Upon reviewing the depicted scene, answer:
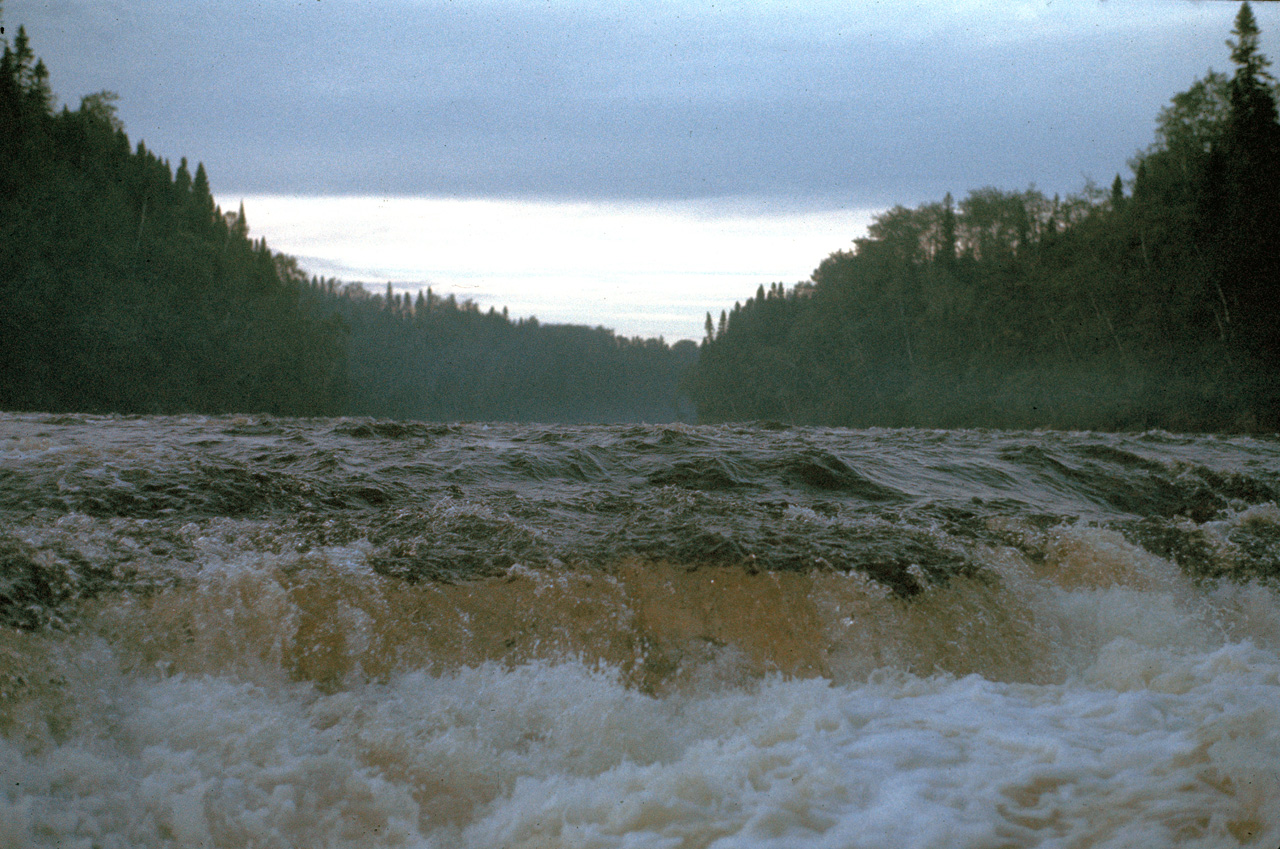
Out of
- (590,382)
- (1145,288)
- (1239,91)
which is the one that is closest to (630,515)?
(1145,288)

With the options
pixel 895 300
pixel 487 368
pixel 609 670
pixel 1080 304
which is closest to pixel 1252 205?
pixel 1080 304

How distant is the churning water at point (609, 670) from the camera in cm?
324

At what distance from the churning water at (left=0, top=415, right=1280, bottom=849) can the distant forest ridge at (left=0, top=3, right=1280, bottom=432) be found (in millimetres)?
28414

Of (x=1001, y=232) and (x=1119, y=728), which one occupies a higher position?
(x=1001, y=232)

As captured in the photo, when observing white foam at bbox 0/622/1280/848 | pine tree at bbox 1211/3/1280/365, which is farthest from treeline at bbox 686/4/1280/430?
white foam at bbox 0/622/1280/848

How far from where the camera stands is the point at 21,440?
29.8 ft

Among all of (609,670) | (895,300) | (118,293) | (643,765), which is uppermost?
(895,300)

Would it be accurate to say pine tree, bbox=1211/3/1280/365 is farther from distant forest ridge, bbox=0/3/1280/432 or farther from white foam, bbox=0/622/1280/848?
white foam, bbox=0/622/1280/848

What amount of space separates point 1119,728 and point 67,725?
4616 millimetres

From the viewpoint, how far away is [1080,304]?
38344 mm

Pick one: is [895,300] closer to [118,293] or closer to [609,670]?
[118,293]

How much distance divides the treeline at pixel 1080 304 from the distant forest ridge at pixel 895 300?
0.10 m

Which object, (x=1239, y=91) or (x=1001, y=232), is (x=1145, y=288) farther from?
(x=1001, y=232)

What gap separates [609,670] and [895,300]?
52.4m
